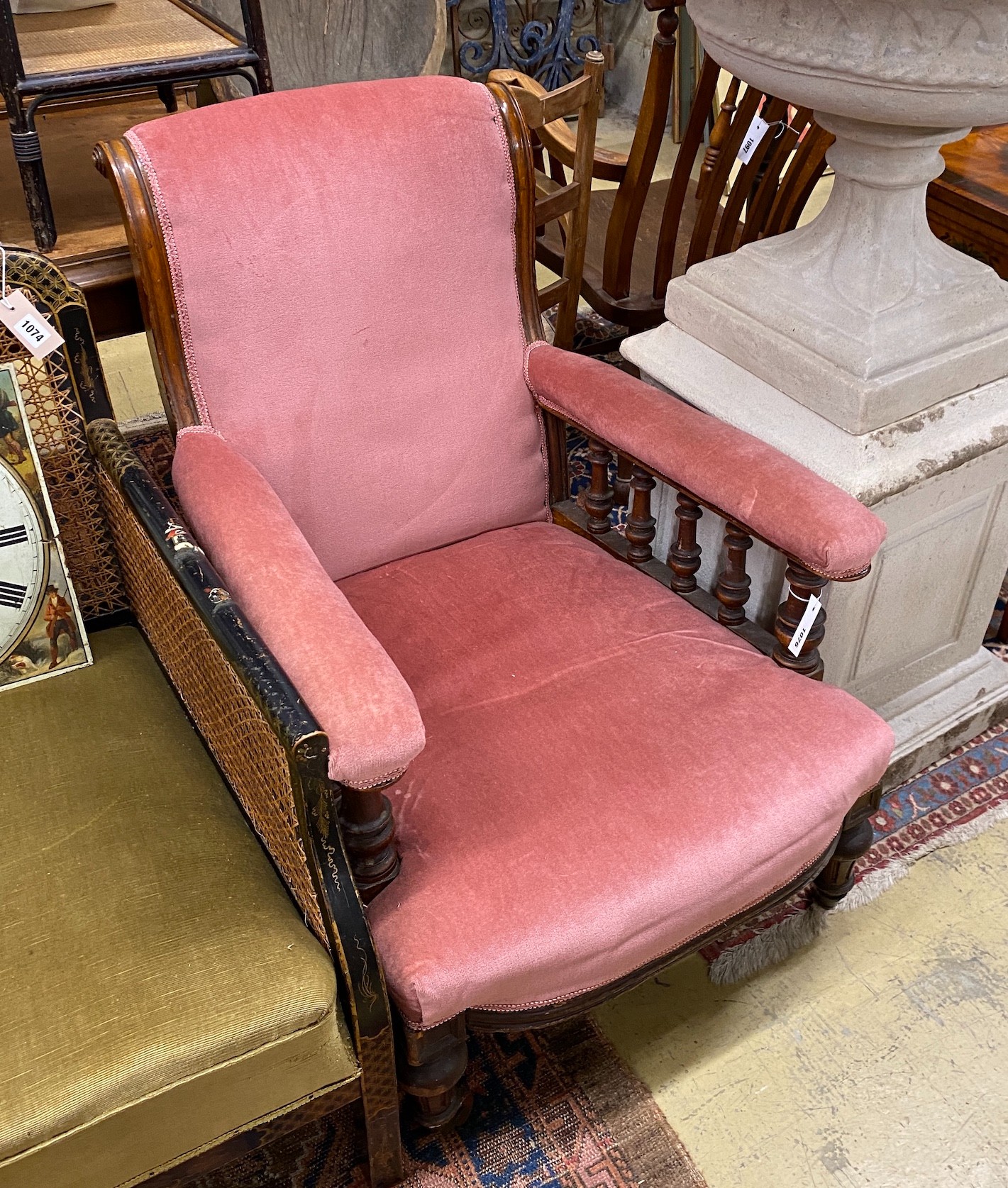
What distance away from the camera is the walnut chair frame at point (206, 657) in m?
1.02

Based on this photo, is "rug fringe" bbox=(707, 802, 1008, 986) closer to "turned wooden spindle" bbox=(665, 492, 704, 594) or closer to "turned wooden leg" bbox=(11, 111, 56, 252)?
"turned wooden spindle" bbox=(665, 492, 704, 594)

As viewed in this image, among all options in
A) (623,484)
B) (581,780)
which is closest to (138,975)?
(581,780)

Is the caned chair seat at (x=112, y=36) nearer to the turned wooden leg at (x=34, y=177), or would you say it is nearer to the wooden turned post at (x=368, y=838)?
the turned wooden leg at (x=34, y=177)

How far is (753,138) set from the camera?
2.08m

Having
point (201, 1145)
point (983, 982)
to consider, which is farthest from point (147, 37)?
point (983, 982)

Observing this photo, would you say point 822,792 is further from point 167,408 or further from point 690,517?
point 167,408

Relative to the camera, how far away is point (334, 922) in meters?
1.04

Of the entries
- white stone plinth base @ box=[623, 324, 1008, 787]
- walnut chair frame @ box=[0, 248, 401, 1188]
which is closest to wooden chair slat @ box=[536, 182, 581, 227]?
white stone plinth base @ box=[623, 324, 1008, 787]

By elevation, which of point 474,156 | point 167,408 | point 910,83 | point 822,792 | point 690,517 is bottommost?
point 822,792

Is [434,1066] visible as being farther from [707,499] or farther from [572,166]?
[572,166]

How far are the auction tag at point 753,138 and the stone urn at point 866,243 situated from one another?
581 millimetres

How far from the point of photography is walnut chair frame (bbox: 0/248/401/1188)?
40.3 inches

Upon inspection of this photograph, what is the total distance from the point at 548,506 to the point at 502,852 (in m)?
0.68

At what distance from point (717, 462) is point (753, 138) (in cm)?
102
